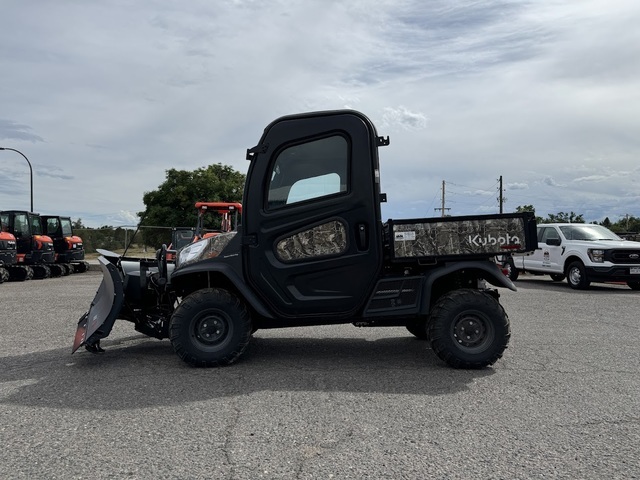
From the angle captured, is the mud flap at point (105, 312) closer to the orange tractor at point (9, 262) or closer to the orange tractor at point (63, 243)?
the orange tractor at point (9, 262)

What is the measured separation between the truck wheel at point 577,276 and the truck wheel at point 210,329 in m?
11.6

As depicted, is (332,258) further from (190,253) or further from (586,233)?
(586,233)

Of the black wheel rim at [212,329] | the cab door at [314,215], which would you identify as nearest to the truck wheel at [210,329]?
the black wheel rim at [212,329]

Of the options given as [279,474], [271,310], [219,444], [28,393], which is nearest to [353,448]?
[279,474]

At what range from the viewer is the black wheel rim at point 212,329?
539cm

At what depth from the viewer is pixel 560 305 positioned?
1063 centimetres

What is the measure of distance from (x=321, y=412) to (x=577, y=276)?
12447 millimetres

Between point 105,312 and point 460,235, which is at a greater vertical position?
point 460,235

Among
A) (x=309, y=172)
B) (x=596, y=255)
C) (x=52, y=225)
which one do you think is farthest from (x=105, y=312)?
(x=52, y=225)

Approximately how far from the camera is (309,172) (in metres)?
5.43

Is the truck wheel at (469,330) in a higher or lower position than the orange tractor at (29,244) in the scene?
lower

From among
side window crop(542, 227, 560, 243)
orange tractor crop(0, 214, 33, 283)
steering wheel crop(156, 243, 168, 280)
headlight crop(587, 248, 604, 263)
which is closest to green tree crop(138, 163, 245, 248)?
orange tractor crop(0, 214, 33, 283)

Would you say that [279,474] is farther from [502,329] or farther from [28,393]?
[502,329]

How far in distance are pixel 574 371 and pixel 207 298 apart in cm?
373
